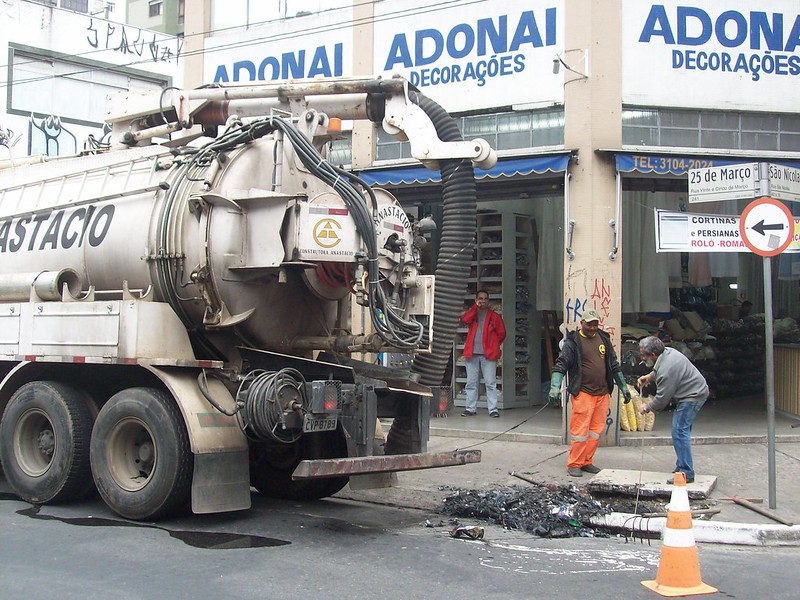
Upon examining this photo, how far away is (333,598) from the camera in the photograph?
16.9 ft

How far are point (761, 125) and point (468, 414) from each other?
5425mm

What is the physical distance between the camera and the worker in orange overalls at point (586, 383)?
8.98 m

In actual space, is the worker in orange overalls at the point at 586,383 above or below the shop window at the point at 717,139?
below

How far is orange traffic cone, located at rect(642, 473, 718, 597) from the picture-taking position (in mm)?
5281

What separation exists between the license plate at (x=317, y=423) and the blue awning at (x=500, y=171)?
13.8 ft

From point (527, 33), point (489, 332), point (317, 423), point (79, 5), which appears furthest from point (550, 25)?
point (79, 5)

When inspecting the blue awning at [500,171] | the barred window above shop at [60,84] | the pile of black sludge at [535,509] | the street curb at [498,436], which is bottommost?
the pile of black sludge at [535,509]

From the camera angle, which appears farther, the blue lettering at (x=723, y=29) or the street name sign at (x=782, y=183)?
the blue lettering at (x=723, y=29)

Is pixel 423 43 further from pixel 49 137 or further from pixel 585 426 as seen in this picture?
pixel 49 137

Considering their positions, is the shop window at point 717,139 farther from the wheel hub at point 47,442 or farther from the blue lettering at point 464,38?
the wheel hub at point 47,442

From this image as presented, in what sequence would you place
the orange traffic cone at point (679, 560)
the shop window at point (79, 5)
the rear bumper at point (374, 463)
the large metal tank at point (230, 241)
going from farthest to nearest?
the shop window at point (79, 5) → the large metal tank at point (230, 241) → the rear bumper at point (374, 463) → the orange traffic cone at point (679, 560)

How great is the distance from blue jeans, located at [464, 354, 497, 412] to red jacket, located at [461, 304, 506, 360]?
0.43ft

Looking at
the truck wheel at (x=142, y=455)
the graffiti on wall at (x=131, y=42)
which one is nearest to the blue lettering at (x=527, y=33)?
the truck wheel at (x=142, y=455)

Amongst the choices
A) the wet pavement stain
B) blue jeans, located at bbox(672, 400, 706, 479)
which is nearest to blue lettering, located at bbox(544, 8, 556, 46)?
blue jeans, located at bbox(672, 400, 706, 479)
